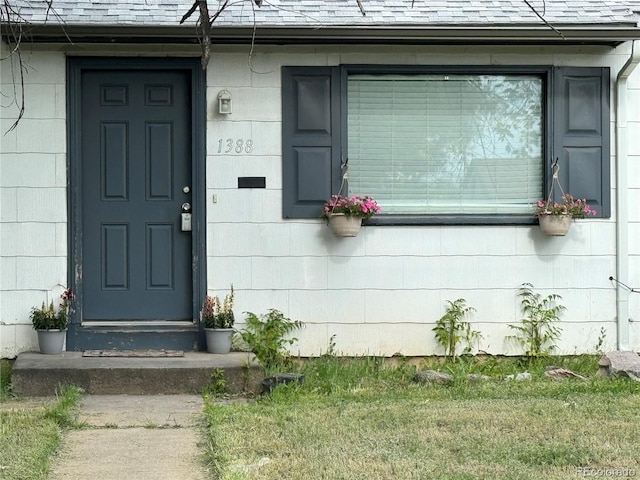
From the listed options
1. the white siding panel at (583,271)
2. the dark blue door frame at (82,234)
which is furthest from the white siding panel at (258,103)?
the white siding panel at (583,271)

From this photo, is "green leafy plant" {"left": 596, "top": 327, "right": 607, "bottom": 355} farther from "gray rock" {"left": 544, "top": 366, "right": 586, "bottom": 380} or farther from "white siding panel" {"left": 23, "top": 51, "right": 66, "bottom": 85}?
"white siding panel" {"left": 23, "top": 51, "right": 66, "bottom": 85}

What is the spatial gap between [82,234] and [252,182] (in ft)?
4.89

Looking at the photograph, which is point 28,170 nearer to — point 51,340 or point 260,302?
point 51,340

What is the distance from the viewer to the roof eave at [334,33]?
8.26 metres

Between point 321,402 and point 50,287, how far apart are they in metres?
2.66

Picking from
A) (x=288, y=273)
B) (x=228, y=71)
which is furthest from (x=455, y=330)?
(x=228, y=71)

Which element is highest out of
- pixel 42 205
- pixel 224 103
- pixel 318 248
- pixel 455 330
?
pixel 224 103

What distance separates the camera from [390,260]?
8.83 metres

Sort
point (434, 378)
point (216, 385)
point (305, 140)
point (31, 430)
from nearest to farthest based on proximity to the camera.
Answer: point (31, 430) → point (216, 385) → point (434, 378) → point (305, 140)

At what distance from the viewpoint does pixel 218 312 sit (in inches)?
339

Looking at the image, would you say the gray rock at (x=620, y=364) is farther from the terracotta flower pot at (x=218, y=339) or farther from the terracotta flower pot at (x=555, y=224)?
the terracotta flower pot at (x=218, y=339)

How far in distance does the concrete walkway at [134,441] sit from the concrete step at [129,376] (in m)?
0.10

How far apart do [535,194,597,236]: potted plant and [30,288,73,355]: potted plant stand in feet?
13.1

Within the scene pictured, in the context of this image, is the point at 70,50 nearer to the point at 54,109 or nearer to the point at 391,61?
the point at 54,109
